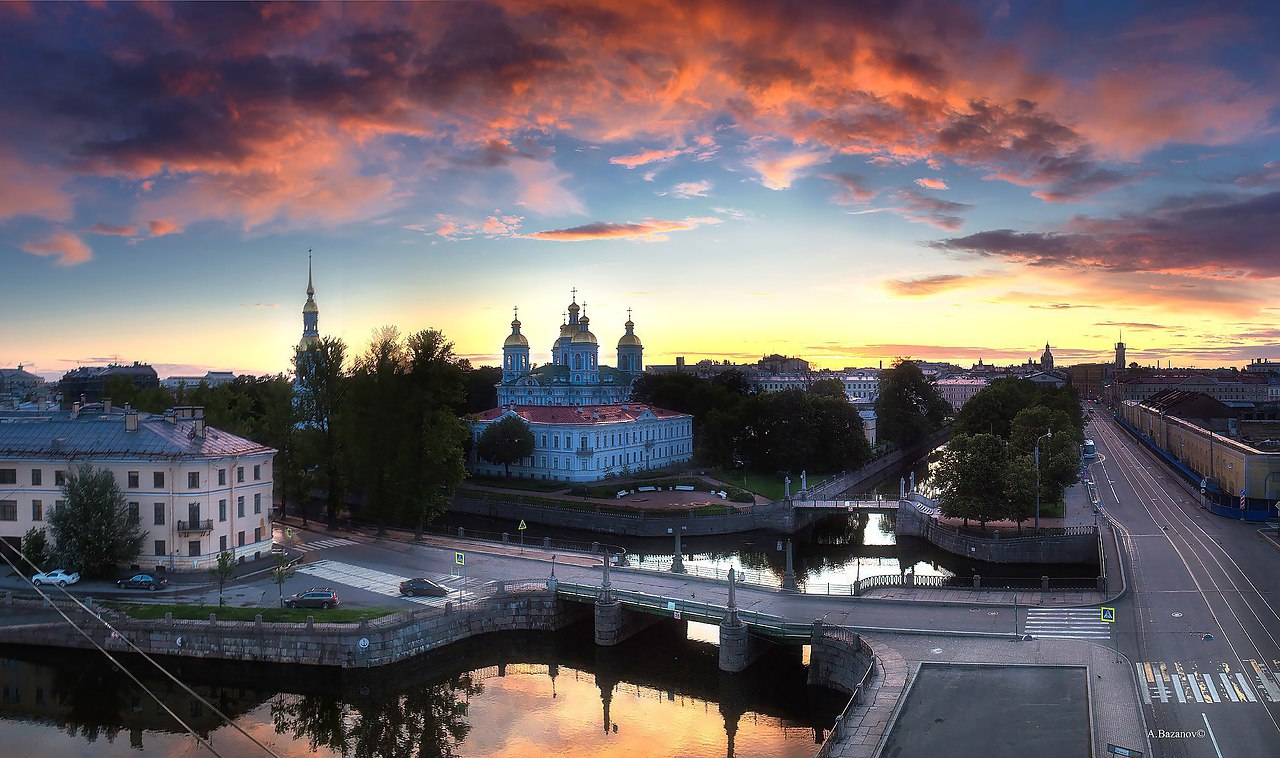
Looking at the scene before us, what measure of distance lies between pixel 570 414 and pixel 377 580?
45610 millimetres

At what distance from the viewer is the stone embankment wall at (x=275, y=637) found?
119ft

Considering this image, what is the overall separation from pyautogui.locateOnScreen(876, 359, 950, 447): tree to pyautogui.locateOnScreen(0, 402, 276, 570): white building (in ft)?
293

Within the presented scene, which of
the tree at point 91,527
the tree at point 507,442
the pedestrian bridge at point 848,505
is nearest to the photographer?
the tree at point 91,527

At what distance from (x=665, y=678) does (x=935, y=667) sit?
11.5 meters

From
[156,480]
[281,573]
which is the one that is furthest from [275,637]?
[156,480]

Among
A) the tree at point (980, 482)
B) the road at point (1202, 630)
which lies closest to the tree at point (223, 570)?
the road at point (1202, 630)

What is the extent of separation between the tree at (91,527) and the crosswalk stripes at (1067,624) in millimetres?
39266

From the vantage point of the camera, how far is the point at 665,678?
36.8 meters

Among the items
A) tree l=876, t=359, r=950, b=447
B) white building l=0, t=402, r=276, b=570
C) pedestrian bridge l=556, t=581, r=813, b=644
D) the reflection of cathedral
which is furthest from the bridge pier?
tree l=876, t=359, r=950, b=447

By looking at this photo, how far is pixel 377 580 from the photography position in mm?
43719

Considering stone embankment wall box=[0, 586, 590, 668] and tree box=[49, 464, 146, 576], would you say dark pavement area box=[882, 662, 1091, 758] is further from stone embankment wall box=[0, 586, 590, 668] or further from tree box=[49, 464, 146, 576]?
tree box=[49, 464, 146, 576]

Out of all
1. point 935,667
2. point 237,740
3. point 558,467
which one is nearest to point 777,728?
point 935,667

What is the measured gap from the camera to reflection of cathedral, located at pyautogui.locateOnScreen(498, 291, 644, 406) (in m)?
111

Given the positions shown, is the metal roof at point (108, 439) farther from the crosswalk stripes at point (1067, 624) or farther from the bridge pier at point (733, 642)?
the crosswalk stripes at point (1067, 624)
